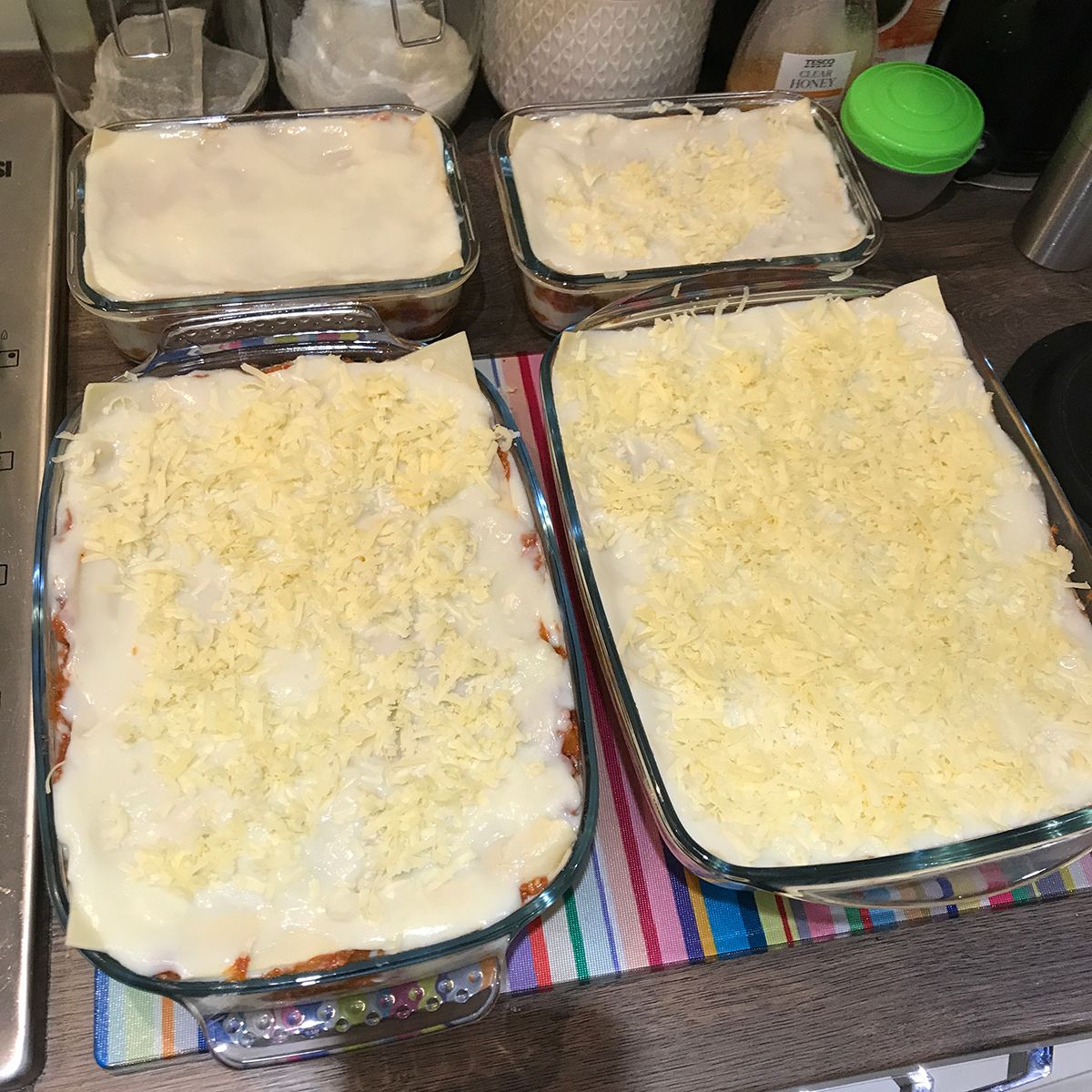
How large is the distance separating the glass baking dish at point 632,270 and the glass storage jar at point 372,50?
15 centimetres

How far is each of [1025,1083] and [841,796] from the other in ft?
2.15

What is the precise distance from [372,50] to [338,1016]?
3.61ft

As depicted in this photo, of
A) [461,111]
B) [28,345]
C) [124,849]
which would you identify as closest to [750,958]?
[124,849]

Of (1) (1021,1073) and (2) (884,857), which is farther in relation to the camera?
(1) (1021,1073)

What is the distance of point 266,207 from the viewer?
1.07m

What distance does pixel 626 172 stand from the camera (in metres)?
1.12

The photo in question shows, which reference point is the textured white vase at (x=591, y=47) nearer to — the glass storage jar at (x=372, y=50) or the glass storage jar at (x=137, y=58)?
the glass storage jar at (x=372, y=50)

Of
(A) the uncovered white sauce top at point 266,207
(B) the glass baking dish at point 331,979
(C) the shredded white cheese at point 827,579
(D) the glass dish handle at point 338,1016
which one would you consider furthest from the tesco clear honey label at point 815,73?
(D) the glass dish handle at point 338,1016

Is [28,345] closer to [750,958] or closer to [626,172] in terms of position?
[626,172]

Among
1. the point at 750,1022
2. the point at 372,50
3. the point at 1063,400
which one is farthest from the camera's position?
the point at 372,50

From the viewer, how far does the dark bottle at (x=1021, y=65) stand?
118cm

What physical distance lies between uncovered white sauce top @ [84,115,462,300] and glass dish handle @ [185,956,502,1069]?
69 centimetres

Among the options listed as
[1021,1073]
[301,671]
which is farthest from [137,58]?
[1021,1073]

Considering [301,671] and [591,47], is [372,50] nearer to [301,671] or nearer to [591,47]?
[591,47]
